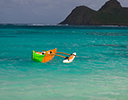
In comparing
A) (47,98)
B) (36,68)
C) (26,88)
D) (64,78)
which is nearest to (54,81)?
(64,78)

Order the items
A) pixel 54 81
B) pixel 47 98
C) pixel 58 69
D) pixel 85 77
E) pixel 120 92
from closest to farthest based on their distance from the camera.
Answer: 1. pixel 47 98
2. pixel 120 92
3. pixel 54 81
4. pixel 85 77
5. pixel 58 69

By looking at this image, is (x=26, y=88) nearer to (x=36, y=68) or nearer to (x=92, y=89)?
(x=92, y=89)

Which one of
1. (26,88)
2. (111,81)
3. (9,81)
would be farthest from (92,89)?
(9,81)

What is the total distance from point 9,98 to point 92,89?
3773 millimetres

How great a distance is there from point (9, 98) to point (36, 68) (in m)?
6.81

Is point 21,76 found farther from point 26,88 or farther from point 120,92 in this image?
point 120,92

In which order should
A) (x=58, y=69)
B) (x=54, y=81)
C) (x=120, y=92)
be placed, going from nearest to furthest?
(x=120, y=92) < (x=54, y=81) < (x=58, y=69)

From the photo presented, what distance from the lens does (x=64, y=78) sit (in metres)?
14.4

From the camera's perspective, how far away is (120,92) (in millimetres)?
11453

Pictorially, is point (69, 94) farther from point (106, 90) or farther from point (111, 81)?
point (111, 81)

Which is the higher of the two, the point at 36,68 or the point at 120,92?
the point at 120,92

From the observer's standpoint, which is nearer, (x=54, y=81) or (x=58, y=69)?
(x=54, y=81)

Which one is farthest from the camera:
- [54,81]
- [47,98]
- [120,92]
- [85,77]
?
[85,77]

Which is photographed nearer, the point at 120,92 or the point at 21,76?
the point at 120,92
